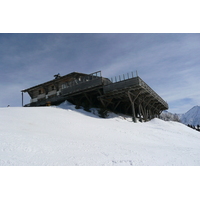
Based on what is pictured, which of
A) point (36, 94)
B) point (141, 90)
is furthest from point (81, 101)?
point (36, 94)

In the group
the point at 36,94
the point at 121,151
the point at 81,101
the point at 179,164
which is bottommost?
the point at 179,164

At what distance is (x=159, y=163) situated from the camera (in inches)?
269

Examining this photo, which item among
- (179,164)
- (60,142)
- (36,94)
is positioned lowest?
(179,164)

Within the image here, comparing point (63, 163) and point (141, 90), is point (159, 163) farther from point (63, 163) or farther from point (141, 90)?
point (141, 90)

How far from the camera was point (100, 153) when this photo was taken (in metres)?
7.38

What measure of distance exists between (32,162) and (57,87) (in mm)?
26343

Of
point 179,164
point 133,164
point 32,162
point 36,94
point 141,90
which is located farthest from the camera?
point 36,94

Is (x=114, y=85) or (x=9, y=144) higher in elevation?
(x=114, y=85)

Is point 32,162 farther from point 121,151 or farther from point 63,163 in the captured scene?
point 121,151

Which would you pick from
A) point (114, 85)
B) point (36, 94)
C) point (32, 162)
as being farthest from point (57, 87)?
point (32, 162)

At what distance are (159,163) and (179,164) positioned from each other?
85 cm

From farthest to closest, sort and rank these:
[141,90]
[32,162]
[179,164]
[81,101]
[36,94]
→ 1. [36,94]
2. [81,101]
3. [141,90]
4. [179,164]
5. [32,162]

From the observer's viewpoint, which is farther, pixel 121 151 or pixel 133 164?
pixel 121 151

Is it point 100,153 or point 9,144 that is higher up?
point 9,144
